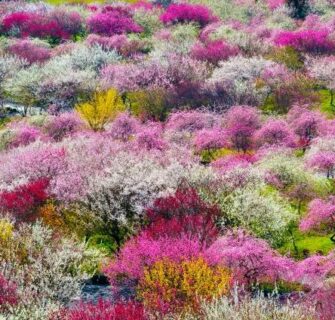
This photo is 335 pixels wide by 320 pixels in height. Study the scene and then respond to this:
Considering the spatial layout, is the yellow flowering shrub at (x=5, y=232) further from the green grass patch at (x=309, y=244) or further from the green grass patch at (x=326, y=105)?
the green grass patch at (x=326, y=105)

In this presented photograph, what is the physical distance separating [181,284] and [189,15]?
305ft

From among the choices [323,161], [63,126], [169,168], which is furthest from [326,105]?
[169,168]

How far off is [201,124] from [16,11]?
67.1 m

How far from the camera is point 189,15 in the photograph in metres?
118

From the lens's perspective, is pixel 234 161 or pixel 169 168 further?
pixel 234 161

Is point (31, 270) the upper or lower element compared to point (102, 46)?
upper

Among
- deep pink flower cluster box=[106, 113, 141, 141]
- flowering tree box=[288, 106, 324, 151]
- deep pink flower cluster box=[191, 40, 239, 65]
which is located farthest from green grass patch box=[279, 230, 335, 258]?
deep pink flower cluster box=[191, 40, 239, 65]

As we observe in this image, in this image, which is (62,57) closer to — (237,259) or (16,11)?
(16,11)

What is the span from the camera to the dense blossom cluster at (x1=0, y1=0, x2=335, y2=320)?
99.7 ft

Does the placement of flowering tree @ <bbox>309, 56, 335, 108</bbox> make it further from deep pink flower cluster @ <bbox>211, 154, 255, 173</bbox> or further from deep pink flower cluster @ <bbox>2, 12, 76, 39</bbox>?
deep pink flower cluster @ <bbox>2, 12, 76, 39</bbox>

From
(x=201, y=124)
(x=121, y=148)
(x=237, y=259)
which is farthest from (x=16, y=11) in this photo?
(x=237, y=259)

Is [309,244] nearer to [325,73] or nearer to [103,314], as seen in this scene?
[103,314]

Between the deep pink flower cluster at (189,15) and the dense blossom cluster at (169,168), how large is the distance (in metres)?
2.88

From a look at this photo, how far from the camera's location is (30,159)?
51344mm
